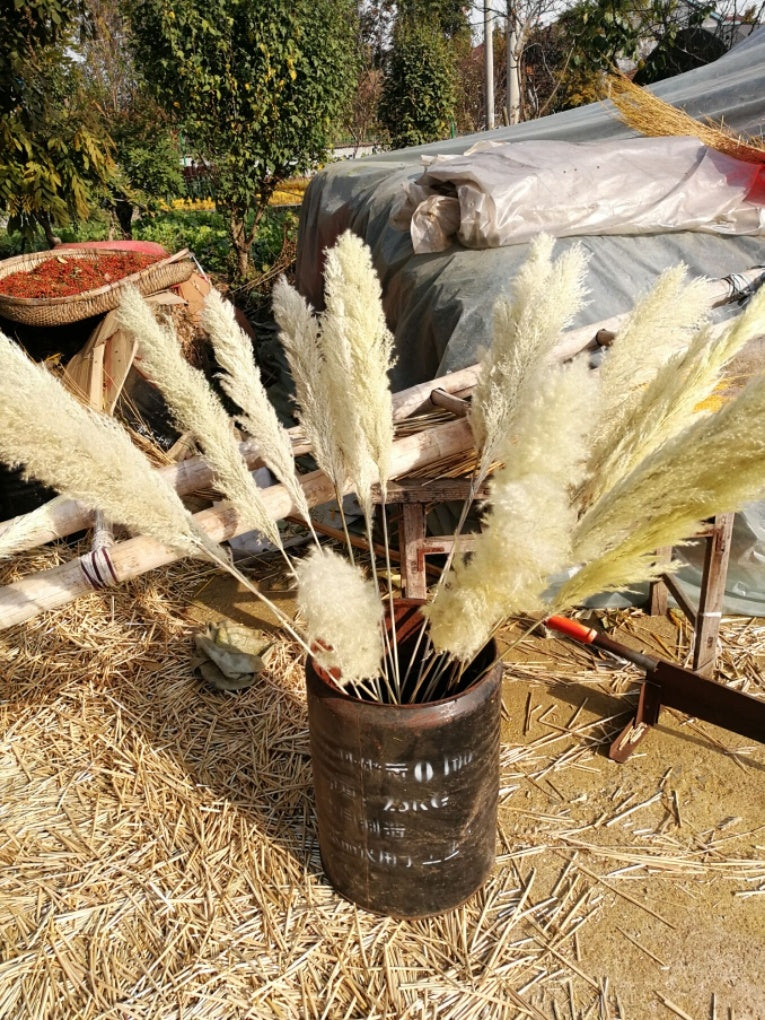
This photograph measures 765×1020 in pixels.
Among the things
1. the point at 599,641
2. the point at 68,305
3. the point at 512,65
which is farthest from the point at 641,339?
the point at 512,65

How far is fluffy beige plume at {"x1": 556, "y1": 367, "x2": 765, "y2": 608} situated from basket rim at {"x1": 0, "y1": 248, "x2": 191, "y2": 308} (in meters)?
3.21

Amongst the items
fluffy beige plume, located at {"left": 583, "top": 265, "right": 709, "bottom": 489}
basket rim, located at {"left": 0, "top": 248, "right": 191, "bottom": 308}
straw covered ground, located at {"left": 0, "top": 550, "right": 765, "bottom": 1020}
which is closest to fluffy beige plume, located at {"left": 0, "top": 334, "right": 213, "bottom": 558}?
fluffy beige plume, located at {"left": 583, "top": 265, "right": 709, "bottom": 489}

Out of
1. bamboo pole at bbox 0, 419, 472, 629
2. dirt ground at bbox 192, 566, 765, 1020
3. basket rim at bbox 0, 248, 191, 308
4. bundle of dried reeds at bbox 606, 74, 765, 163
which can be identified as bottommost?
dirt ground at bbox 192, 566, 765, 1020

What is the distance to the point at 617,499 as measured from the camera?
108 centimetres

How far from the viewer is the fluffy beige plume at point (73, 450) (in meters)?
1.05

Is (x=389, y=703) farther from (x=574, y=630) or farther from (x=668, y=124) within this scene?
(x=668, y=124)

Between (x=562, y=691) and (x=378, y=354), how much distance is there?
65.8 inches

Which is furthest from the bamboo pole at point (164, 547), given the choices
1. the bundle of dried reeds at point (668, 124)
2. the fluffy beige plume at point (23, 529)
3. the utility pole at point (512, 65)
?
the utility pole at point (512, 65)

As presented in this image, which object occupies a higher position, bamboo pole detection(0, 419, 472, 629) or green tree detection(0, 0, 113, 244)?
green tree detection(0, 0, 113, 244)

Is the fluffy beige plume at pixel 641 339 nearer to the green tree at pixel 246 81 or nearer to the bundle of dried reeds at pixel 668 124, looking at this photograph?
the bundle of dried reeds at pixel 668 124

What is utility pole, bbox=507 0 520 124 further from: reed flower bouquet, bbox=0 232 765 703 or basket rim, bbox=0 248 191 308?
reed flower bouquet, bbox=0 232 765 703

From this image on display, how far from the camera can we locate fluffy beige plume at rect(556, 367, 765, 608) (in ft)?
3.14

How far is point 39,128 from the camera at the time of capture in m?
4.50

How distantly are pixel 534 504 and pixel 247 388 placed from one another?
703mm
